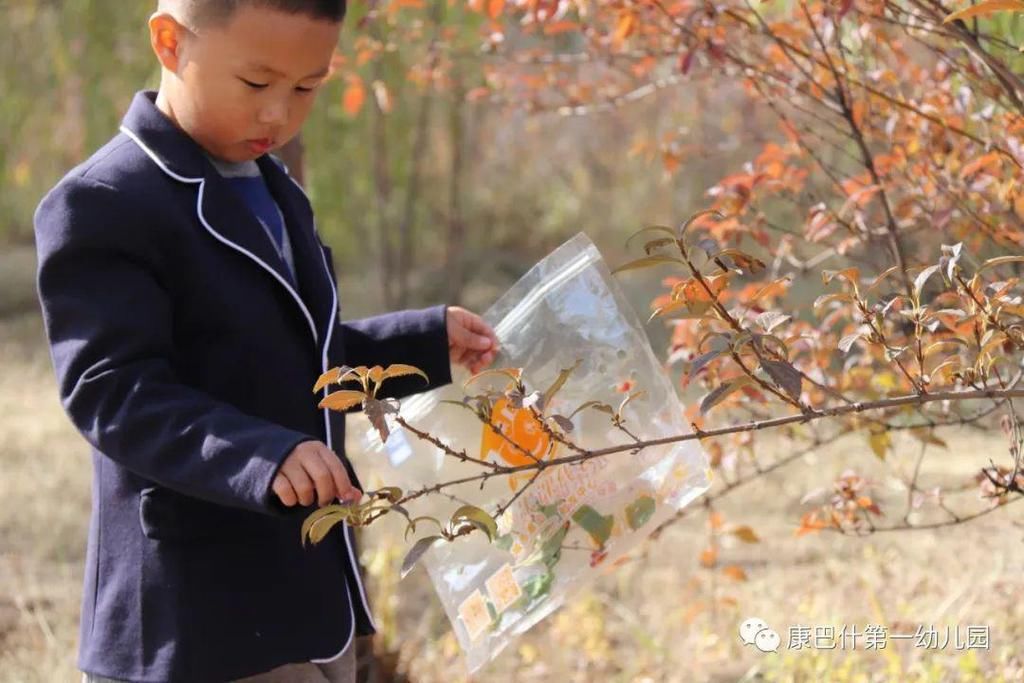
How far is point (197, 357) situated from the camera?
1771 mm

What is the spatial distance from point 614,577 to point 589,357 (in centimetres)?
190

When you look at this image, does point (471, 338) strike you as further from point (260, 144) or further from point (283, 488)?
point (283, 488)

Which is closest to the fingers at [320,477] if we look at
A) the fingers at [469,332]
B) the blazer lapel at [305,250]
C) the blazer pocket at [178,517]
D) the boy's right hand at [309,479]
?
the boy's right hand at [309,479]

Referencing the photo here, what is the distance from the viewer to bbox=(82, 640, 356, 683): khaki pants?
181 centimetres

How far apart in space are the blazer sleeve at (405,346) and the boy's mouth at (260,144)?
1.03 feet

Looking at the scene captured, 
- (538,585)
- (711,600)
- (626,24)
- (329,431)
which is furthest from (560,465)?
(711,600)

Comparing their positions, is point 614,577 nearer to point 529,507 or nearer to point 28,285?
point 529,507

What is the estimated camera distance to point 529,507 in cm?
189

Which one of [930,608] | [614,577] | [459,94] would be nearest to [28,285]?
[459,94]

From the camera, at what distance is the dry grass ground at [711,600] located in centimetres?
295

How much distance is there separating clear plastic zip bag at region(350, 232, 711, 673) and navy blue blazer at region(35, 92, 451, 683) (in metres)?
0.18

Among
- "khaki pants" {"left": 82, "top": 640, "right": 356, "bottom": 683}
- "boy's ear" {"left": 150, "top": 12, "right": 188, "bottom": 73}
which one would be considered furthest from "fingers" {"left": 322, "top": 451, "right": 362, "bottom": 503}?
"boy's ear" {"left": 150, "top": 12, "right": 188, "bottom": 73}

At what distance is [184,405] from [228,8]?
0.50 metres

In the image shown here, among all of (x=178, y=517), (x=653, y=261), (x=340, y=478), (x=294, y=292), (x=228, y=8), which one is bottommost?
(x=178, y=517)
